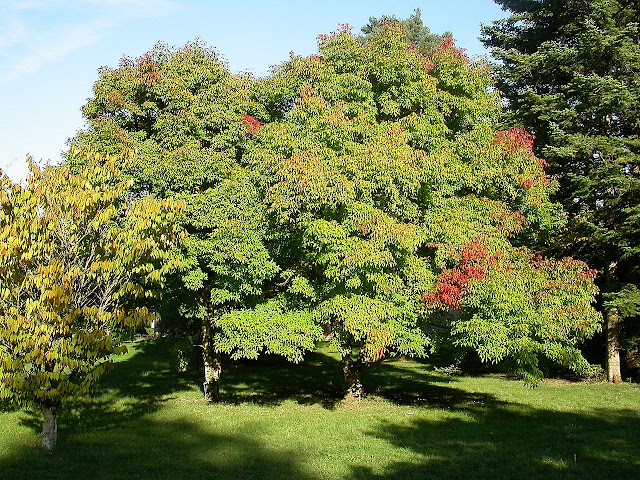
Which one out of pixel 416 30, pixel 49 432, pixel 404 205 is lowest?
pixel 49 432

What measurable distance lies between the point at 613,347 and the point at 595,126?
8.87m

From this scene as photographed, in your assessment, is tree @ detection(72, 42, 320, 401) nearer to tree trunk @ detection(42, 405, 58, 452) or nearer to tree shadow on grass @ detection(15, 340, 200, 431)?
tree shadow on grass @ detection(15, 340, 200, 431)

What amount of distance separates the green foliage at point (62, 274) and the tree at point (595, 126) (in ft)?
50.3

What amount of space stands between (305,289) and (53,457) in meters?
7.08

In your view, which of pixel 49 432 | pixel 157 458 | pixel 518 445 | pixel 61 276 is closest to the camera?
pixel 61 276

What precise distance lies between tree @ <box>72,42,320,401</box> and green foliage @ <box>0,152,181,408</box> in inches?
135

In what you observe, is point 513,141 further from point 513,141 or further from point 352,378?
point 352,378

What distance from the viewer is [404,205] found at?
48.2 feet

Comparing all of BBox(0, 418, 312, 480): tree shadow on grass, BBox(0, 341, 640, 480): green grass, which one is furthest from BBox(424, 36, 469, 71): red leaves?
BBox(0, 418, 312, 480): tree shadow on grass

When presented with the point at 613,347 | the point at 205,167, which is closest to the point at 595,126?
the point at 613,347

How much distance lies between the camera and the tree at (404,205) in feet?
44.8

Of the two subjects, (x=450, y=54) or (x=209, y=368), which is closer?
(x=450, y=54)

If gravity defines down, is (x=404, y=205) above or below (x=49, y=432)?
above

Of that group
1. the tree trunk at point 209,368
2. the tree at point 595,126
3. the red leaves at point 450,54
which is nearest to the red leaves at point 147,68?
the tree trunk at point 209,368
